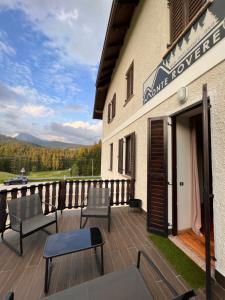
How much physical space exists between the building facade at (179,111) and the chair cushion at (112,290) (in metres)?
1.06

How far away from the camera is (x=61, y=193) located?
4.87m

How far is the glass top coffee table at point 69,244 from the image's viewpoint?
207cm

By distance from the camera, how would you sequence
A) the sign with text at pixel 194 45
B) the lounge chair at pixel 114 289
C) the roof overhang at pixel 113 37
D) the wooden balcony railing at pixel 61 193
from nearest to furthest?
the lounge chair at pixel 114 289, the sign with text at pixel 194 45, the wooden balcony railing at pixel 61 193, the roof overhang at pixel 113 37

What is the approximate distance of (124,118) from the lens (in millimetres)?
6957

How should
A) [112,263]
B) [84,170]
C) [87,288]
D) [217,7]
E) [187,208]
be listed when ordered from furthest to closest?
1. [84,170]
2. [187,208]
3. [112,263]
4. [217,7]
5. [87,288]

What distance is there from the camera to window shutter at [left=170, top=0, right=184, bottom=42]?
325 cm

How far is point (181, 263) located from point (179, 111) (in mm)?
2624

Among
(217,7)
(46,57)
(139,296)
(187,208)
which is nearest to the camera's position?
(139,296)

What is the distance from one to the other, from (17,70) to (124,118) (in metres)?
9.82

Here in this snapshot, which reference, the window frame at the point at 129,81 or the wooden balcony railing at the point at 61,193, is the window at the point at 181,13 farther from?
the wooden balcony railing at the point at 61,193

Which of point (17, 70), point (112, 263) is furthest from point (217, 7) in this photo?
point (17, 70)

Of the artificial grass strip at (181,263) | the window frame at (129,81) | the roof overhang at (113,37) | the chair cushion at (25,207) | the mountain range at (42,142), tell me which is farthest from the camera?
the mountain range at (42,142)

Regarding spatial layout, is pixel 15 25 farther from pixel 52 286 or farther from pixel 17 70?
pixel 52 286

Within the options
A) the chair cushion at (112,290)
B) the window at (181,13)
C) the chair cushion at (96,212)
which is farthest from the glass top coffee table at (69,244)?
the window at (181,13)
